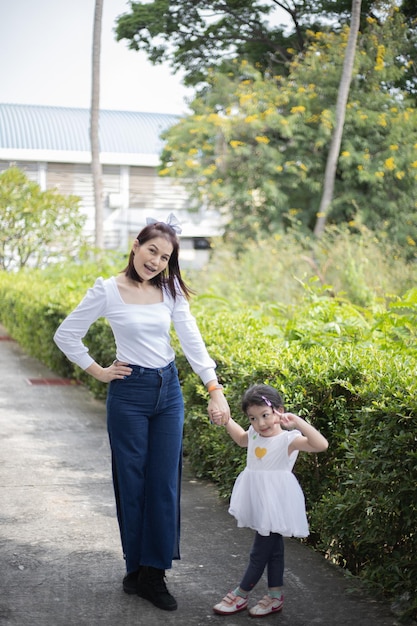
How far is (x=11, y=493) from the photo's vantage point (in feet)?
21.4

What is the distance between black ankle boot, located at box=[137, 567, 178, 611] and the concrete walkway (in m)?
0.04

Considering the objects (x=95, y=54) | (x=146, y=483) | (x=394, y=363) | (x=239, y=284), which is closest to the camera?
(x=146, y=483)

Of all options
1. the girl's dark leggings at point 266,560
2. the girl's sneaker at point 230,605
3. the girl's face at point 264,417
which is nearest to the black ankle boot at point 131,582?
the girl's sneaker at point 230,605

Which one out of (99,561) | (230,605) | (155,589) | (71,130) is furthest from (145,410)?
(71,130)

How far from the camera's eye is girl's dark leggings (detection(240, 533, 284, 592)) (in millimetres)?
4336

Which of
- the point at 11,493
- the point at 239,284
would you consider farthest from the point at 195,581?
the point at 239,284

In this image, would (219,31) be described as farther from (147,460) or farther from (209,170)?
(147,460)

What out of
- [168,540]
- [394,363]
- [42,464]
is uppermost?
[394,363]

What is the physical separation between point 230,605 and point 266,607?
165 mm

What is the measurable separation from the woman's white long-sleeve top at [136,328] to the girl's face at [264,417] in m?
0.37

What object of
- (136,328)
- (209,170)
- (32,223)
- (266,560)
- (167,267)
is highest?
(209,170)

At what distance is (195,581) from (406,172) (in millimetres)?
16928

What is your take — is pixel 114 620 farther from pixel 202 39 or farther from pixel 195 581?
pixel 202 39

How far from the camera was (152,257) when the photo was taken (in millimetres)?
4566
